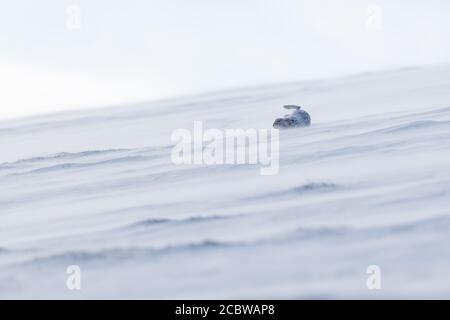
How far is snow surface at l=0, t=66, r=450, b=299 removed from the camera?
5.27 m

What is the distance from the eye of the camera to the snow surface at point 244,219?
527cm

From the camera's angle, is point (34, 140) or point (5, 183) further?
point (34, 140)

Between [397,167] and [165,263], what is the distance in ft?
10.9

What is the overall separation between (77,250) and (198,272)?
47.7 inches

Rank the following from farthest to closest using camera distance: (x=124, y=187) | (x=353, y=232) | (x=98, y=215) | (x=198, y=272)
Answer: (x=124, y=187)
(x=98, y=215)
(x=353, y=232)
(x=198, y=272)

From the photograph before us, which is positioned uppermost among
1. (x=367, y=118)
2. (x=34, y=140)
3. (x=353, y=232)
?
(x=34, y=140)

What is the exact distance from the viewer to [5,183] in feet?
33.3

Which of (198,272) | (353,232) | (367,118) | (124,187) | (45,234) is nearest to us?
(198,272)

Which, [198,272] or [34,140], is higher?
[34,140]

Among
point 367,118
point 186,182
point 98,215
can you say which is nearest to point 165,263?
point 98,215

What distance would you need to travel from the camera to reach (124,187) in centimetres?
870

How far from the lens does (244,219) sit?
665 cm

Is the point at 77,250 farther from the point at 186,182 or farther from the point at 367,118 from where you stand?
the point at 367,118

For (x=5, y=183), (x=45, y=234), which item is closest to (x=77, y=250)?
(x=45, y=234)
